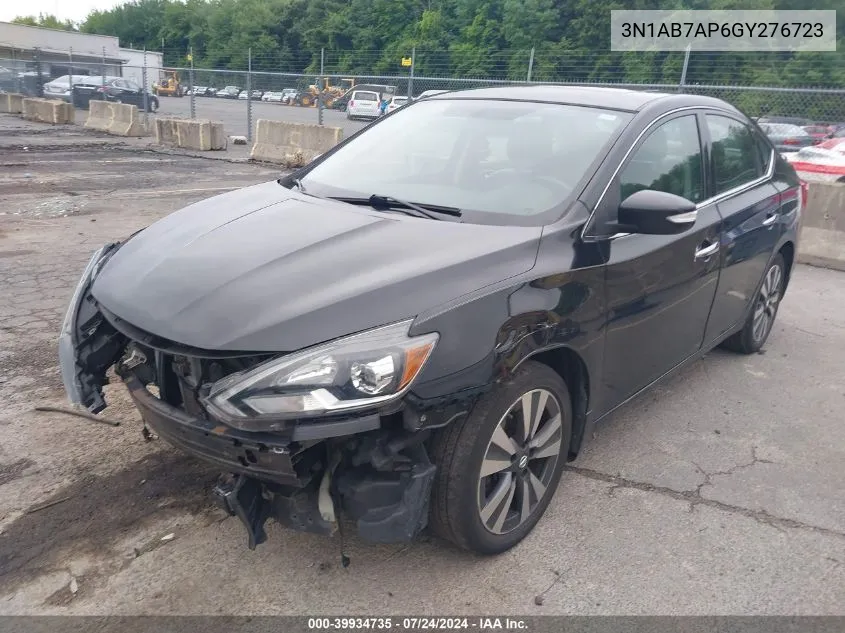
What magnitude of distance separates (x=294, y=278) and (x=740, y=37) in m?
30.5

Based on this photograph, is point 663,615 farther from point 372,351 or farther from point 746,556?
point 372,351

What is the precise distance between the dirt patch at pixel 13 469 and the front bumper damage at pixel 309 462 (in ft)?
3.63

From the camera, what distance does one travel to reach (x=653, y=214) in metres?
2.83

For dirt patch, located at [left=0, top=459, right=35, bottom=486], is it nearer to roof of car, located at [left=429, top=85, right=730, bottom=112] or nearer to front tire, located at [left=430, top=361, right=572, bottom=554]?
front tire, located at [left=430, top=361, right=572, bottom=554]

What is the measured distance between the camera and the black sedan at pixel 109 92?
A: 2798cm

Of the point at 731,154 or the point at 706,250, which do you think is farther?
the point at 731,154

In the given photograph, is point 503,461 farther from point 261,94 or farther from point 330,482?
point 261,94

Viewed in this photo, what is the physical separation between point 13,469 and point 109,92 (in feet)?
93.4

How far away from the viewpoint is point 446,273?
243cm

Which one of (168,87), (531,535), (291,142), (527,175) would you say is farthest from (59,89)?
(531,535)

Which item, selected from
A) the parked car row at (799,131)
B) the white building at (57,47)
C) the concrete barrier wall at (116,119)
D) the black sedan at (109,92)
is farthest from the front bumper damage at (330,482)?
the white building at (57,47)

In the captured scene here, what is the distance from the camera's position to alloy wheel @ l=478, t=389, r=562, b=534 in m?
2.58

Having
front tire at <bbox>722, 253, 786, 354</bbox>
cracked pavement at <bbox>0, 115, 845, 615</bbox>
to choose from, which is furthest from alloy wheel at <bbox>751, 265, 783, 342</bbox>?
cracked pavement at <bbox>0, 115, 845, 615</bbox>

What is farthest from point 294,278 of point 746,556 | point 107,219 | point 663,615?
point 107,219
